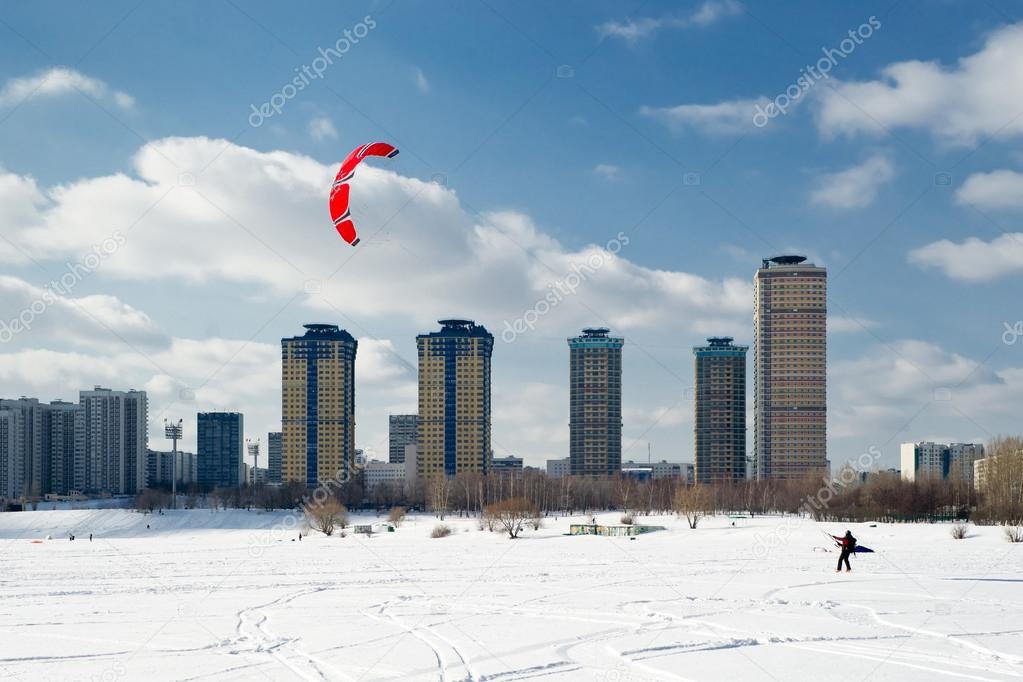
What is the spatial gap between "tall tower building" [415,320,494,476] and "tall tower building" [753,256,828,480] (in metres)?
42.8

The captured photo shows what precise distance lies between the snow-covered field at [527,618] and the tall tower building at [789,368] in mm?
111120

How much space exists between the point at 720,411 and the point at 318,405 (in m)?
63.9

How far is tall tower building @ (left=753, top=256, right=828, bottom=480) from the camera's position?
142750mm

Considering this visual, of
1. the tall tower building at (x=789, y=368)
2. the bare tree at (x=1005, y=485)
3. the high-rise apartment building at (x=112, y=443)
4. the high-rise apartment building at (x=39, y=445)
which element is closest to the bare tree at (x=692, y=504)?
the bare tree at (x=1005, y=485)

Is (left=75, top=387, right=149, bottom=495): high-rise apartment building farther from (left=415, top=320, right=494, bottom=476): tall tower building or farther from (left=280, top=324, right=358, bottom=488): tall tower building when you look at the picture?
(left=415, top=320, right=494, bottom=476): tall tower building

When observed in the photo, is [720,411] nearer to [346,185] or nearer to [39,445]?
[39,445]

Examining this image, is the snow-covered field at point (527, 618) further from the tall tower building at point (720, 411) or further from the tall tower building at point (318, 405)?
the tall tower building at point (720, 411)

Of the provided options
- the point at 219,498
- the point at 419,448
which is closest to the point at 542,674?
the point at 219,498

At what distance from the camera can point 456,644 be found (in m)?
Answer: 14.3

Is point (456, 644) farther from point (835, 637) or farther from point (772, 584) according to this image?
point (772, 584)

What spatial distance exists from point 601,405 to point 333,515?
110855 mm

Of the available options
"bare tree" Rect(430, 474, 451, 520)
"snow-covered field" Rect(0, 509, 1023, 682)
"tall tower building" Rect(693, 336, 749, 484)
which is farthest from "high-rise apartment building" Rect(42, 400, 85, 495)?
"snow-covered field" Rect(0, 509, 1023, 682)

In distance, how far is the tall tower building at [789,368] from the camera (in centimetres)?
14275

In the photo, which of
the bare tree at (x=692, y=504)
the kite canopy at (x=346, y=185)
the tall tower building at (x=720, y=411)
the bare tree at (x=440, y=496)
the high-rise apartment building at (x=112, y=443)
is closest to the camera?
the kite canopy at (x=346, y=185)
